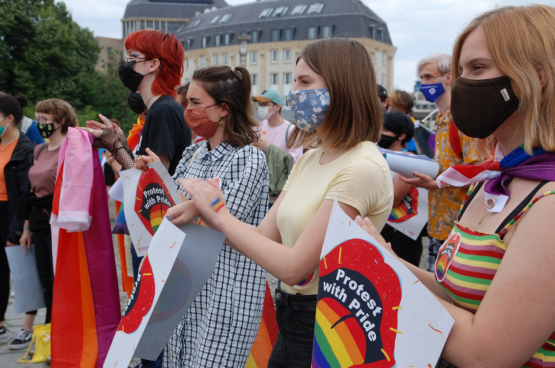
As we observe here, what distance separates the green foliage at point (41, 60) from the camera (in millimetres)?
26234

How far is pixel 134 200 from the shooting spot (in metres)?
2.86

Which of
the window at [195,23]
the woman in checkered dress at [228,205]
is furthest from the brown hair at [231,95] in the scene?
the window at [195,23]

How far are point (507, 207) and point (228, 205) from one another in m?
1.37

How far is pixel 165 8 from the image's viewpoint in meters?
82.2

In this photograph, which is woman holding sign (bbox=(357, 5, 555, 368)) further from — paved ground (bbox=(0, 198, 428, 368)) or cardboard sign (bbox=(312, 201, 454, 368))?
paved ground (bbox=(0, 198, 428, 368))

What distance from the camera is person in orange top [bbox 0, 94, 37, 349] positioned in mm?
4492

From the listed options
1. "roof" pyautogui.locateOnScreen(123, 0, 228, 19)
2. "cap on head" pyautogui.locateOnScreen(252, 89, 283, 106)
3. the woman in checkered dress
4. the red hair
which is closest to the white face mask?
"cap on head" pyautogui.locateOnScreen(252, 89, 283, 106)

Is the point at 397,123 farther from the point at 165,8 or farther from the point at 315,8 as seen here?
the point at 165,8

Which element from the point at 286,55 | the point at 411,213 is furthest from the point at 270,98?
the point at 286,55

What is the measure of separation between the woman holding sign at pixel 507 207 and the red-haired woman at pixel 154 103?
2.10 meters

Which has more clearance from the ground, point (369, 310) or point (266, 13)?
point (266, 13)

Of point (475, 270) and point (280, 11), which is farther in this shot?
point (280, 11)

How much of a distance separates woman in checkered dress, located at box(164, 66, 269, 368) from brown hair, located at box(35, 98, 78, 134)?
2.03 metres

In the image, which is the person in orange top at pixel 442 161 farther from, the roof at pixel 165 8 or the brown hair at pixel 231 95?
the roof at pixel 165 8
